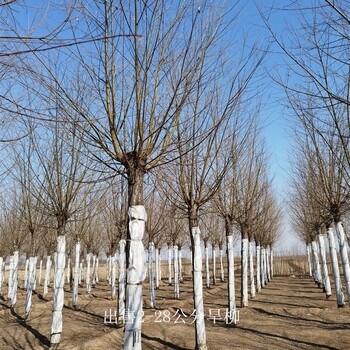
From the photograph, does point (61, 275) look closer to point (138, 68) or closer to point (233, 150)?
point (233, 150)

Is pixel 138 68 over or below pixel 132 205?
over

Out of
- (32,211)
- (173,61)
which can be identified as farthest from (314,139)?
(32,211)

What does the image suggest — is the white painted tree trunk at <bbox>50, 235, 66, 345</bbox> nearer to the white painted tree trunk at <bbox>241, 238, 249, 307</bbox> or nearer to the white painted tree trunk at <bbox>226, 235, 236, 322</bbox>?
the white painted tree trunk at <bbox>226, 235, 236, 322</bbox>

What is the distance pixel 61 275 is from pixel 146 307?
5.52 meters

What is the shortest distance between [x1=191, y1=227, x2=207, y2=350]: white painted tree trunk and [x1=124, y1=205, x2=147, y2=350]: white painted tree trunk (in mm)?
2693

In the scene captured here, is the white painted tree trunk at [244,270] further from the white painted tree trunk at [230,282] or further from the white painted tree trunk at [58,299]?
the white painted tree trunk at [58,299]

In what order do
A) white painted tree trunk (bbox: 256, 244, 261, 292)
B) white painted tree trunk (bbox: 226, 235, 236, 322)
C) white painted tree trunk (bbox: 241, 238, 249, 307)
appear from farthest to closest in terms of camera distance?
white painted tree trunk (bbox: 256, 244, 261, 292) → white painted tree trunk (bbox: 241, 238, 249, 307) → white painted tree trunk (bbox: 226, 235, 236, 322)

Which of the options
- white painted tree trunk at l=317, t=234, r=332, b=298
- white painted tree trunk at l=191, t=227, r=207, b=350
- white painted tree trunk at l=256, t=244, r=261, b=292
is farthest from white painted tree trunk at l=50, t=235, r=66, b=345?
white painted tree trunk at l=256, t=244, r=261, b=292

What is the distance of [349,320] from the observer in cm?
820

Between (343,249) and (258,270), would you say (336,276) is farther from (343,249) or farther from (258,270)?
(258,270)

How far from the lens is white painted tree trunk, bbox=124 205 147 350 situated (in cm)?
300

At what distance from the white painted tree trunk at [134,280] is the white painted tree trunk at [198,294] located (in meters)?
2.69

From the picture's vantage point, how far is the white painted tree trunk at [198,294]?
5.54 meters

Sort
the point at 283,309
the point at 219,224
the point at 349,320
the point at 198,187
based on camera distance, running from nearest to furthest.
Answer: the point at 198,187 < the point at 349,320 < the point at 283,309 < the point at 219,224
